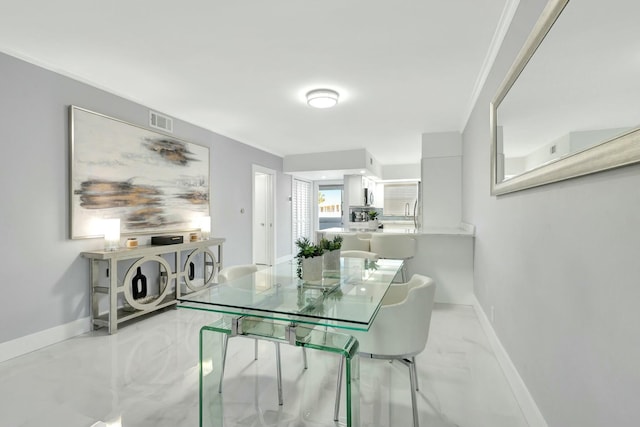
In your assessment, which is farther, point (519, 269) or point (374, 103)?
point (374, 103)

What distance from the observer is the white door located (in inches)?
254

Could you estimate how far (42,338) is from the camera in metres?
2.70

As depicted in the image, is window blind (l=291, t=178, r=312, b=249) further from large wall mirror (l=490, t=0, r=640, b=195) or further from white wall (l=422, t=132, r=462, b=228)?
large wall mirror (l=490, t=0, r=640, b=195)

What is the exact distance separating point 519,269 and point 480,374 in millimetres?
839

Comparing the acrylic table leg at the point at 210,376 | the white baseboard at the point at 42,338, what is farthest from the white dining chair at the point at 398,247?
the white baseboard at the point at 42,338

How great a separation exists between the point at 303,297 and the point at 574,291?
1.18 m

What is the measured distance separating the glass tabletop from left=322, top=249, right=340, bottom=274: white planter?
0.13ft

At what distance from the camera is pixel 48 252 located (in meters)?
2.75

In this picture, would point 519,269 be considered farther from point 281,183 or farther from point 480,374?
point 281,183

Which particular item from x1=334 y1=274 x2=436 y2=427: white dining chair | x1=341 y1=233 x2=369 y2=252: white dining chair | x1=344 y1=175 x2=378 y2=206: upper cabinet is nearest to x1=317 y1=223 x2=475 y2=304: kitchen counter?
x1=341 y1=233 x2=369 y2=252: white dining chair

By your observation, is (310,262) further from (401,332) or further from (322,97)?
(322,97)

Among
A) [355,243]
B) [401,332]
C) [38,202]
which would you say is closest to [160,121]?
[38,202]

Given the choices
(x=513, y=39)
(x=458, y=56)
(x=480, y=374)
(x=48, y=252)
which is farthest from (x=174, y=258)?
(x=513, y=39)

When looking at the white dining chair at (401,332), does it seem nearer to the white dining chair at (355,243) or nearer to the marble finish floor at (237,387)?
the marble finish floor at (237,387)
